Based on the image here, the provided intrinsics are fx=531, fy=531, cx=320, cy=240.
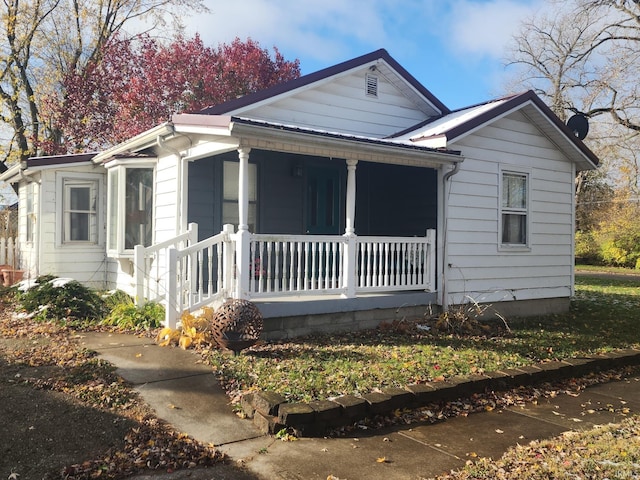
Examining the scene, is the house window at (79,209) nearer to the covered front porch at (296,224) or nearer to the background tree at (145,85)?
the covered front porch at (296,224)

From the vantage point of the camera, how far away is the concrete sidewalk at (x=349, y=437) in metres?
3.85

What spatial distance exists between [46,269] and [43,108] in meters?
13.6

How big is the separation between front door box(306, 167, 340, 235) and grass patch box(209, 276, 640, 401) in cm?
297

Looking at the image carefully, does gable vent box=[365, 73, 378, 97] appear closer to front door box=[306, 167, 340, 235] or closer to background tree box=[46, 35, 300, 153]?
front door box=[306, 167, 340, 235]

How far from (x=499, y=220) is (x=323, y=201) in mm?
3407

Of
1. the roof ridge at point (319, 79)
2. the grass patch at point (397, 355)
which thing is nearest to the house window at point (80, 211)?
the roof ridge at point (319, 79)

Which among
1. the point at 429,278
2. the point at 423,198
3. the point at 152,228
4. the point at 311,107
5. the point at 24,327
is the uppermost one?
the point at 311,107

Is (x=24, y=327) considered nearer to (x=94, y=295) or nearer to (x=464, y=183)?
(x=94, y=295)

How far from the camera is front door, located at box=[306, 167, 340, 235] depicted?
1045 cm

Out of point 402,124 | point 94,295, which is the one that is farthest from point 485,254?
point 94,295

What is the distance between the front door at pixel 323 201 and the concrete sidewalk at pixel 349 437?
4.76 m

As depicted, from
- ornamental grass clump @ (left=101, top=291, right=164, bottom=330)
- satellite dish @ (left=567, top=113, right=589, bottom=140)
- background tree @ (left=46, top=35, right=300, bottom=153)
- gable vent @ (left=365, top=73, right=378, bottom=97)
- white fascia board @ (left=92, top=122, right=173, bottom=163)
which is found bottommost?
ornamental grass clump @ (left=101, top=291, right=164, bottom=330)

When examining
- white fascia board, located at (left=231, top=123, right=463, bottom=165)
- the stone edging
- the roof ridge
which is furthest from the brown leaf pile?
the roof ridge

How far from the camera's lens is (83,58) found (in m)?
23.3
